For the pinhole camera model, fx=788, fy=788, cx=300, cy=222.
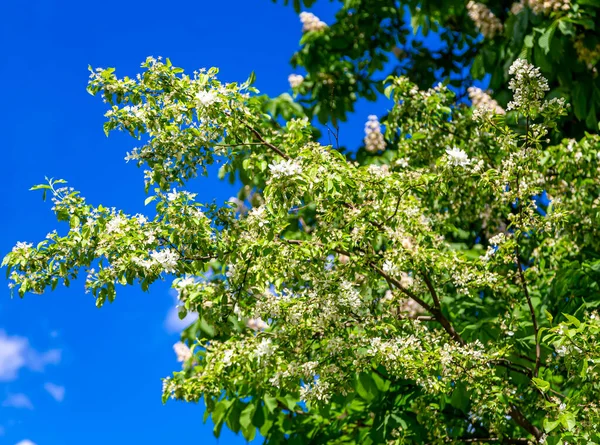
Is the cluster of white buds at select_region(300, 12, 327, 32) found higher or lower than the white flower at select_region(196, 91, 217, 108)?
higher

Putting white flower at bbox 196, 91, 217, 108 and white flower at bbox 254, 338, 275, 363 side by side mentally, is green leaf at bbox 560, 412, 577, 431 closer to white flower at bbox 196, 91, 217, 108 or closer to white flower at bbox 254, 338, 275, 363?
white flower at bbox 254, 338, 275, 363

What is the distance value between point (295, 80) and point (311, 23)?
2.43 ft

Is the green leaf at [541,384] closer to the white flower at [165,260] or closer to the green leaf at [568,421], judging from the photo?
the green leaf at [568,421]

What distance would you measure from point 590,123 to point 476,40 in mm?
3511

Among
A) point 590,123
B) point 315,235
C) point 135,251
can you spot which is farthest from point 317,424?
point 590,123

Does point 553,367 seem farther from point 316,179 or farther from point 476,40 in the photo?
point 476,40

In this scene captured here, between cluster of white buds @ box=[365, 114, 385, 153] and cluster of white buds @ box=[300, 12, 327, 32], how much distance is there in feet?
6.47

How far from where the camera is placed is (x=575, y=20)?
6812 mm

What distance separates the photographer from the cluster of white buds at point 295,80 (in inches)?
388

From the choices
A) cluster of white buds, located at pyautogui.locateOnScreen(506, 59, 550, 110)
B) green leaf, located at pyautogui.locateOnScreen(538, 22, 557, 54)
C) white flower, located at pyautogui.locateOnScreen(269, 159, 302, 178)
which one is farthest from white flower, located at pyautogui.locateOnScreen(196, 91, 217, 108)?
green leaf, located at pyautogui.locateOnScreen(538, 22, 557, 54)

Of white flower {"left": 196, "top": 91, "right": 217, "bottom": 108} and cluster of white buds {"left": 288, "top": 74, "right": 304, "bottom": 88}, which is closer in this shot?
white flower {"left": 196, "top": 91, "right": 217, "bottom": 108}

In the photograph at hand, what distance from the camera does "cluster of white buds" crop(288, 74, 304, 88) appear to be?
A: 32.3ft

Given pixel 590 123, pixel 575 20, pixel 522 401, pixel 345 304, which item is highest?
pixel 575 20

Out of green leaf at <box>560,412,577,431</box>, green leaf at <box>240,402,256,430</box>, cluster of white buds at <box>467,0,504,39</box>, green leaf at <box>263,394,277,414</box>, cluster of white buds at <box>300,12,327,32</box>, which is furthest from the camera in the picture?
cluster of white buds at <box>300,12,327,32</box>
